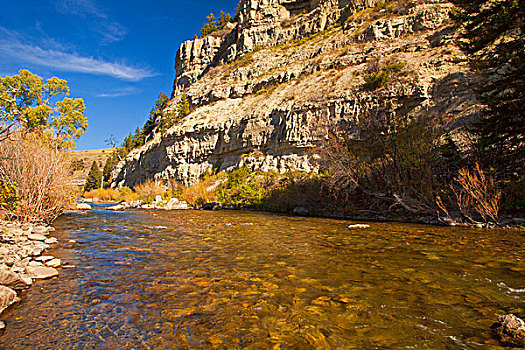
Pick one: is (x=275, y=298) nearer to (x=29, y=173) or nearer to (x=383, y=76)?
(x=29, y=173)

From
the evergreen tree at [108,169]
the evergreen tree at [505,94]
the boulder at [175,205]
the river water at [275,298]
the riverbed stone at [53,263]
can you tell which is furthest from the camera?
the evergreen tree at [108,169]

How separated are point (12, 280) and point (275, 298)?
4.14 m

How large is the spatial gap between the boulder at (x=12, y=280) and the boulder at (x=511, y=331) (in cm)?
656

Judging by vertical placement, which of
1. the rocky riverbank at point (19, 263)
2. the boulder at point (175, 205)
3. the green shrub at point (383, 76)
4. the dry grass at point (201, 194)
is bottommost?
the boulder at point (175, 205)

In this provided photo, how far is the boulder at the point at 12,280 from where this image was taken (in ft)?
14.0

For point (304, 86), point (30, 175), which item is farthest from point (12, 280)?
point (304, 86)

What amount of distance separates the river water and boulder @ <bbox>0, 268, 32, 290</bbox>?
0.18 meters

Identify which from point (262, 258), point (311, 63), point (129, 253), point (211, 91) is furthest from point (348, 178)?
point (211, 91)

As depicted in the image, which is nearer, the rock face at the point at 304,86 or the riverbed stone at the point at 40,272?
Result: the riverbed stone at the point at 40,272

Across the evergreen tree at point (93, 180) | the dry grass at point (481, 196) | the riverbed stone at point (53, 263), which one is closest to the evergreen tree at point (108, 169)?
the evergreen tree at point (93, 180)

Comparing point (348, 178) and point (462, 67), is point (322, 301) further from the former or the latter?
point (462, 67)

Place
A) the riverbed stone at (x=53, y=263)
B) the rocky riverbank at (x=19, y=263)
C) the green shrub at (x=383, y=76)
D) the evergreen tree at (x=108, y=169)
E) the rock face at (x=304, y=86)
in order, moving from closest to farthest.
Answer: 1. the rocky riverbank at (x=19, y=263)
2. the riverbed stone at (x=53, y=263)
3. the rock face at (x=304, y=86)
4. the green shrub at (x=383, y=76)
5. the evergreen tree at (x=108, y=169)

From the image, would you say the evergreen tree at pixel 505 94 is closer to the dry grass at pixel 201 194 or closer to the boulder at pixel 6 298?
the boulder at pixel 6 298

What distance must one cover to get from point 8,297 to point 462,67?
27710 millimetres
